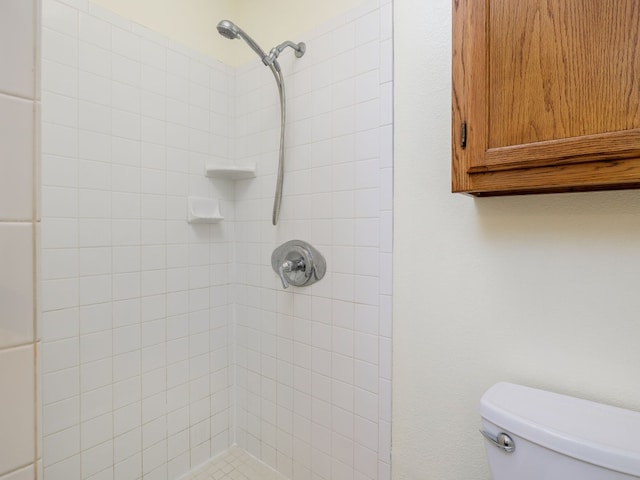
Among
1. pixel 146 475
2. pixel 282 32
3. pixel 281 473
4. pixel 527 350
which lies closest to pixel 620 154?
pixel 527 350

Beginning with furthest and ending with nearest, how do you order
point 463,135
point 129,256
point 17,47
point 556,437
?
point 129,256 < point 463,135 < point 556,437 < point 17,47

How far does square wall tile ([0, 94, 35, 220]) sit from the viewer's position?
362 millimetres

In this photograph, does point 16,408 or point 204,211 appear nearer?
point 16,408

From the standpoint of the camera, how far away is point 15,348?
1.20 ft

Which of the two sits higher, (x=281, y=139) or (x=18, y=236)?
(x=281, y=139)

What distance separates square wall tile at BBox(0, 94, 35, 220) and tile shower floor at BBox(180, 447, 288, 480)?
1492mm

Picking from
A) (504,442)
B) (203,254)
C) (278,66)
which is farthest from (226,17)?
(504,442)

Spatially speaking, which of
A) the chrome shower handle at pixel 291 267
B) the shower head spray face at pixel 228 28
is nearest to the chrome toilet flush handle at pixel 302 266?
the chrome shower handle at pixel 291 267

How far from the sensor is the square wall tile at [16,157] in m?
0.36

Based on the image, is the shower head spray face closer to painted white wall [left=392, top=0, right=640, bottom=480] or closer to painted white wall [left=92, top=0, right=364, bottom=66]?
painted white wall [left=92, top=0, right=364, bottom=66]

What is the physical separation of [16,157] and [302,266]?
38.8 inches

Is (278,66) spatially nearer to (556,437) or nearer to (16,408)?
(16,408)

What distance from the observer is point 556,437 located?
2.10ft

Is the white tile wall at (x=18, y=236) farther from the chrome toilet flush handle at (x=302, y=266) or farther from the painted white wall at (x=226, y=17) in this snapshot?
the painted white wall at (x=226, y=17)
